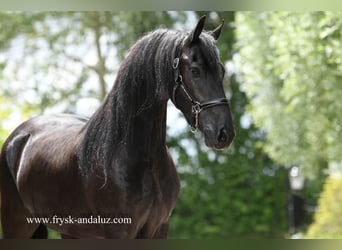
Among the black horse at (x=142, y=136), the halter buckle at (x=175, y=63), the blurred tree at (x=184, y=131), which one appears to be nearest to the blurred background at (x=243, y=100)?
the blurred tree at (x=184, y=131)

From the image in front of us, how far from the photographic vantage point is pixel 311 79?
18.1 feet

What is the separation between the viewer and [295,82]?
564cm

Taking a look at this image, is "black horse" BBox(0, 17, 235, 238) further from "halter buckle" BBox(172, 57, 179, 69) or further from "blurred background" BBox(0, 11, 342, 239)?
"blurred background" BBox(0, 11, 342, 239)

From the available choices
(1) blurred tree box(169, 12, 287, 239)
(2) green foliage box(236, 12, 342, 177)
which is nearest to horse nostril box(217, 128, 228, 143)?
(2) green foliage box(236, 12, 342, 177)

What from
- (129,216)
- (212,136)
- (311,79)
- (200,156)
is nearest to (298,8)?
(311,79)

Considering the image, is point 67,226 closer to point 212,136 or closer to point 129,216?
point 129,216

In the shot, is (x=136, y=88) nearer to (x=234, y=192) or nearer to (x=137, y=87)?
(x=137, y=87)

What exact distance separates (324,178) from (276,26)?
5.50ft

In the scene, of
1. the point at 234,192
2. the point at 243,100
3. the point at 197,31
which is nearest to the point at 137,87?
the point at 197,31

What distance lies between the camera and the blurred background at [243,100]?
4.39 meters

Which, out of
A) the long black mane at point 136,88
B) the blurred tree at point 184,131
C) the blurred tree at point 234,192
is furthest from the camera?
the blurred tree at point 234,192

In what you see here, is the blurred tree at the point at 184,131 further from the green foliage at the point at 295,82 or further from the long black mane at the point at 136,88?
the long black mane at the point at 136,88

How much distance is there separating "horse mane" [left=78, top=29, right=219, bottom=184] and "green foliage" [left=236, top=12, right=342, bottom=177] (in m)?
2.22

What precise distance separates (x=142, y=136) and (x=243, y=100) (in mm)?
3578
